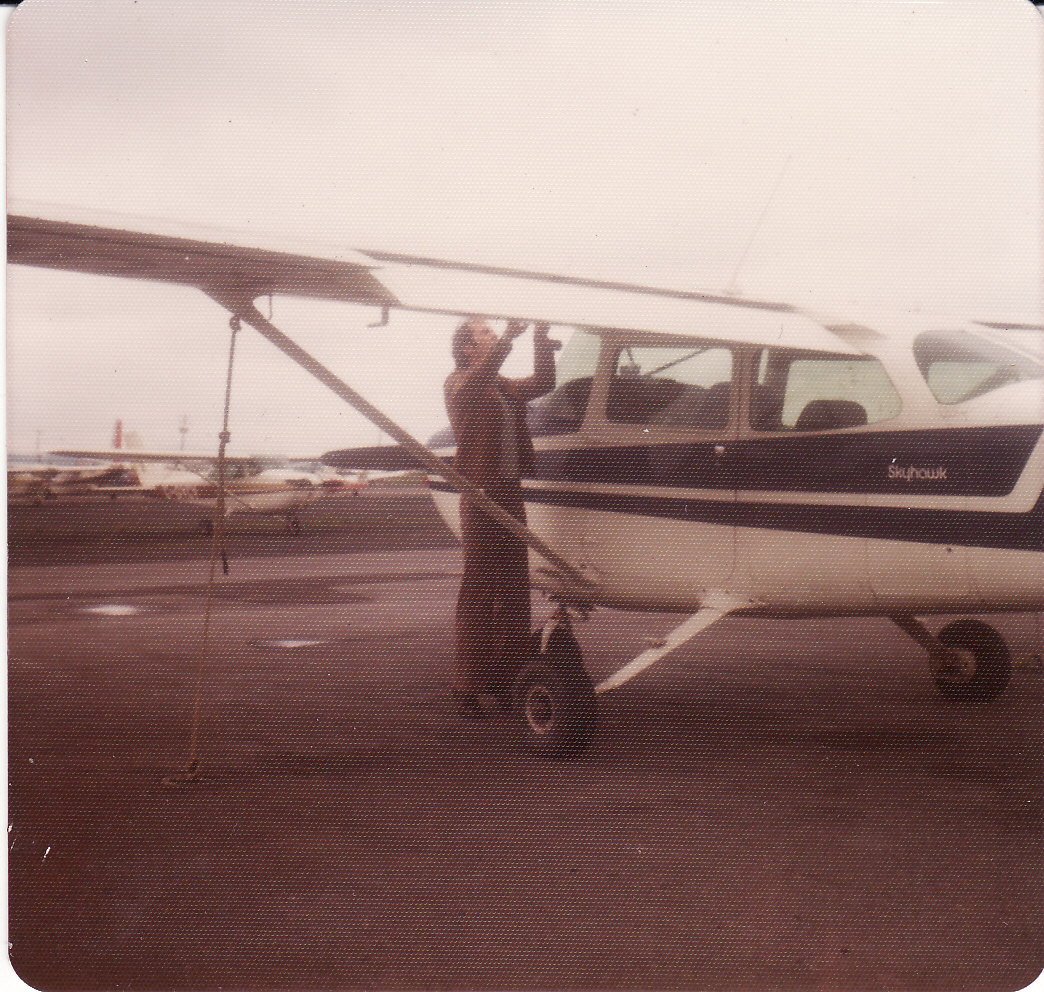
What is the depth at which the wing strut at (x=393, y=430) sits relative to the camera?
3.60m

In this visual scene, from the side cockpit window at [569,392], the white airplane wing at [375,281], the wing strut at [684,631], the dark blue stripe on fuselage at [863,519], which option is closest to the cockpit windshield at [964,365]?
the white airplane wing at [375,281]

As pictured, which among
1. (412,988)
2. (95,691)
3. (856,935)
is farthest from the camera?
(95,691)

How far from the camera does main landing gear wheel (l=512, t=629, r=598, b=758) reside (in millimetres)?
4035

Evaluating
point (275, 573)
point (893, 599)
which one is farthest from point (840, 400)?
point (275, 573)

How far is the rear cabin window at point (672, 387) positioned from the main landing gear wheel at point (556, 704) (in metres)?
1.17

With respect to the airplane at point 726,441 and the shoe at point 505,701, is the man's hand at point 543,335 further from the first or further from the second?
the shoe at point 505,701

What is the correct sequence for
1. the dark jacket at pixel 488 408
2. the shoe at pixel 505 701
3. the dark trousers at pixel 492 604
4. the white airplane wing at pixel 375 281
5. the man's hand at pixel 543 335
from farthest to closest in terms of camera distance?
the shoe at pixel 505 701 → the dark trousers at pixel 492 604 → the dark jacket at pixel 488 408 → the man's hand at pixel 543 335 → the white airplane wing at pixel 375 281

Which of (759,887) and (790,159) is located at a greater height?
(790,159)

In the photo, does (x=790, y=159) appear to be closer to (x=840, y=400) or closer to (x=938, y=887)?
(x=840, y=400)

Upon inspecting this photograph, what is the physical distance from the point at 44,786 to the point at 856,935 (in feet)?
10.0

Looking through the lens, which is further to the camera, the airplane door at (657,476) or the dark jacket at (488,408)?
the dark jacket at (488,408)

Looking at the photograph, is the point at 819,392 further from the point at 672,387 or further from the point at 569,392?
the point at 569,392

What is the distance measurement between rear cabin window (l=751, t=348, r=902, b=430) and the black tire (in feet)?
7.03

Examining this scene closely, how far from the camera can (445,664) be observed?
6.15m
